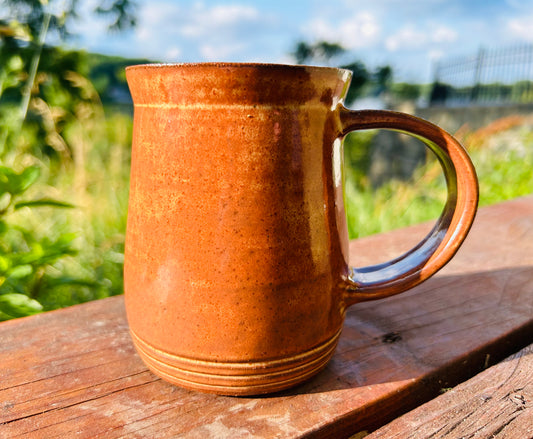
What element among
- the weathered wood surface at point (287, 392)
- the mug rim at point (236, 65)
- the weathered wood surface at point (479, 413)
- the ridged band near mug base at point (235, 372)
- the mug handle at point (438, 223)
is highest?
the mug rim at point (236, 65)

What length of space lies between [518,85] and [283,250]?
1578 centimetres

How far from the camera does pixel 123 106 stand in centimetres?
1025

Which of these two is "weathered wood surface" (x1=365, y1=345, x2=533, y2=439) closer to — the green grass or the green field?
the green field

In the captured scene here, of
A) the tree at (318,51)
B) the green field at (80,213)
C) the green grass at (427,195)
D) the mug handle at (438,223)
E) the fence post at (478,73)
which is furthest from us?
the tree at (318,51)

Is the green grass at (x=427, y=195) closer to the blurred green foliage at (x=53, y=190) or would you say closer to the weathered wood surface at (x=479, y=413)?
the blurred green foliage at (x=53, y=190)

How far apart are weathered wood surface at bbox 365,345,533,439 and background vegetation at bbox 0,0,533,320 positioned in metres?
0.83

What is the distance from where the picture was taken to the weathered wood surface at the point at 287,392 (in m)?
0.71

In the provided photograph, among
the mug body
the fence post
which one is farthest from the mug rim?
the fence post

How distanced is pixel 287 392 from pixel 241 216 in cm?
31

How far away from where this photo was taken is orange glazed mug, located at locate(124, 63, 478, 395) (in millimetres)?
673

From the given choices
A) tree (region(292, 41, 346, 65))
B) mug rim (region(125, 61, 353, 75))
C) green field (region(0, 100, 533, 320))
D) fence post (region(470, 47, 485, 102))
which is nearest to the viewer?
mug rim (region(125, 61, 353, 75))

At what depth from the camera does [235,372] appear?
2.41ft

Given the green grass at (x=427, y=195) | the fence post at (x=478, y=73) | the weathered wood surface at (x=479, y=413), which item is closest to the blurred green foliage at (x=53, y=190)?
the weathered wood surface at (x=479, y=413)

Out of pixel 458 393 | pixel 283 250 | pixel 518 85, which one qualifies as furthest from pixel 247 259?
pixel 518 85
